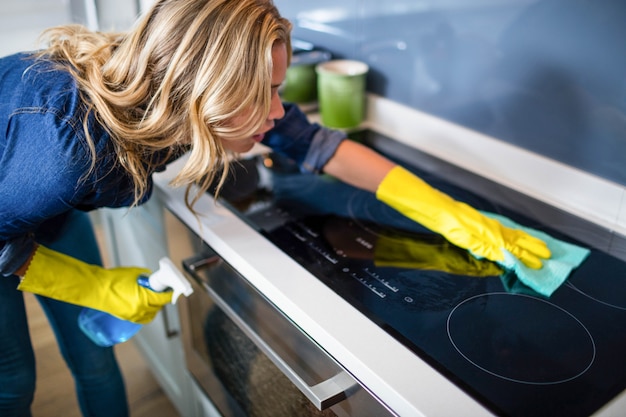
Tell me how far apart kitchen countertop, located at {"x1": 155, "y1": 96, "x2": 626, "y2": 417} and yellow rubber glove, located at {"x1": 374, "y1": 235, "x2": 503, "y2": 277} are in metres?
0.14

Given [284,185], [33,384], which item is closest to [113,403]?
[33,384]

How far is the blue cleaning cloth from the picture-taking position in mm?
817

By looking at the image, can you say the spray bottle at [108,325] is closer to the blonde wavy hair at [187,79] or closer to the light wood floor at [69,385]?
the blonde wavy hair at [187,79]

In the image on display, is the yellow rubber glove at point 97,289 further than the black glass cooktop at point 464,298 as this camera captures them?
Yes

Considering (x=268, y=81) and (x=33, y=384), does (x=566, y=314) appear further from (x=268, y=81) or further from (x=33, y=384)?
(x=33, y=384)

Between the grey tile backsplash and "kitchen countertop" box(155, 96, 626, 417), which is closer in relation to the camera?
"kitchen countertop" box(155, 96, 626, 417)

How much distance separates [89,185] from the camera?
31.7 inches

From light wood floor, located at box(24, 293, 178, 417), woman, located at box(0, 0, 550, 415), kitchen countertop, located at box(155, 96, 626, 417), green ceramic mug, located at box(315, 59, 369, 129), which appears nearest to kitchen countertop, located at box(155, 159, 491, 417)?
kitchen countertop, located at box(155, 96, 626, 417)

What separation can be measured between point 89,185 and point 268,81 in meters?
0.29

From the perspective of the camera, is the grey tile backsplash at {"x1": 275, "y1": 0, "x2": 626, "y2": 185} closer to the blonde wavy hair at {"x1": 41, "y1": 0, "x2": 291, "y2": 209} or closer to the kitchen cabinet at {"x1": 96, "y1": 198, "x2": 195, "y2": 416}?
the blonde wavy hair at {"x1": 41, "y1": 0, "x2": 291, "y2": 209}

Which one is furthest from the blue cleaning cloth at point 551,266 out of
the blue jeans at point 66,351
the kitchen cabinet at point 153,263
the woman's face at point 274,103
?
the blue jeans at point 66,351

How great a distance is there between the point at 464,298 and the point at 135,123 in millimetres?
525

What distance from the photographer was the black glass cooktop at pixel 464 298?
2.14 feet

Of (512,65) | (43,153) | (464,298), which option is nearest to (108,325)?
(43,153)
